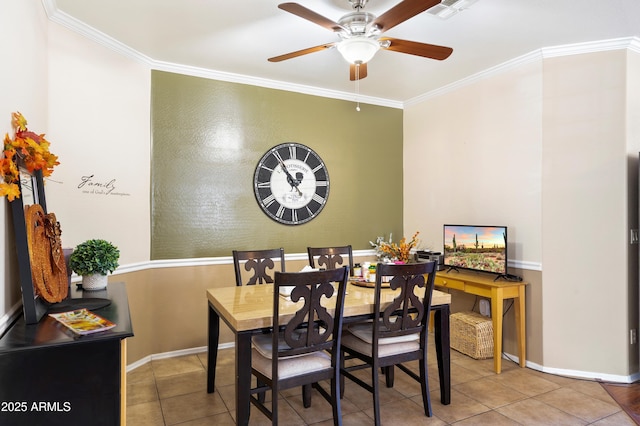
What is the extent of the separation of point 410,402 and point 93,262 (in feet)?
7.56

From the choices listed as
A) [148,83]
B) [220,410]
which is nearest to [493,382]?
[220,410]

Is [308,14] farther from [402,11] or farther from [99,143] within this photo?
[99,143]

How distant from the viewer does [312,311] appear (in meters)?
2.21

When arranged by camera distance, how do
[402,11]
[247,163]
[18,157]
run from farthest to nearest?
[247,163] → [402,11] → [18,157]

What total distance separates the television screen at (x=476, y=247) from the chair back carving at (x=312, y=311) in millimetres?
1903

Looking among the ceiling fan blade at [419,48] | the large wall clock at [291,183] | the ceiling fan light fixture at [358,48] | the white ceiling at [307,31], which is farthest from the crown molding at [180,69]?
the ceiling fan blade at [419,48]

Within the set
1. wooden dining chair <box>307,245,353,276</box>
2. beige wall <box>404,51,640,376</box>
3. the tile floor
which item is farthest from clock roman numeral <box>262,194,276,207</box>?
beige wall <box>404,51,640,376</box>

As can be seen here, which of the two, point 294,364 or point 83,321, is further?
point 294,364

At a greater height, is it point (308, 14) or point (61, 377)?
point (308, 14)

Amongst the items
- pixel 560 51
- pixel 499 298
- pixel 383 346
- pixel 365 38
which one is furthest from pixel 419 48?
pixel 499 298

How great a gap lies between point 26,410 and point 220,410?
1.54m

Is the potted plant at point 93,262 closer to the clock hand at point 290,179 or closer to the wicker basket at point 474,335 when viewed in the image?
the clock hand at point 290,179

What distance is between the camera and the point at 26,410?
1370 millimetres

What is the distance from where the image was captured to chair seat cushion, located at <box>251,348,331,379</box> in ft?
7.33
